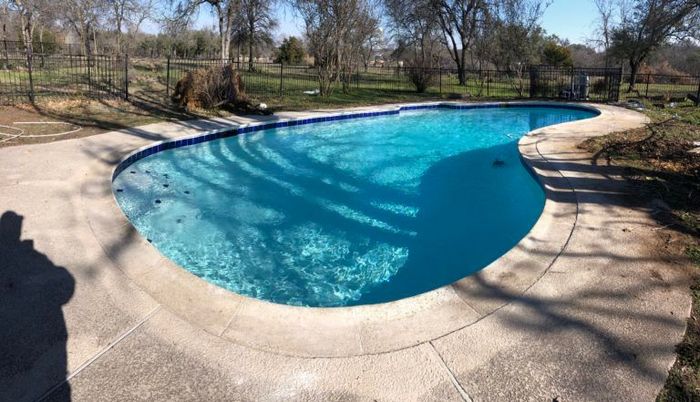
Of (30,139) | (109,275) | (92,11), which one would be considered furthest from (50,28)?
(109,275)

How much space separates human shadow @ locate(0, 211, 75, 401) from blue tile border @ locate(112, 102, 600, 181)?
3.08m

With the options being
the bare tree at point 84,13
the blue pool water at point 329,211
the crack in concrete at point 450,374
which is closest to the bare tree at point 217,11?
the bare tree at point 84,13

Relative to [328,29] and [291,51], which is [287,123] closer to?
[328,29]

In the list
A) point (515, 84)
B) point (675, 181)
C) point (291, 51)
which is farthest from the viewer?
point (291, 51)

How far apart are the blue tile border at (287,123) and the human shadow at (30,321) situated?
10.1 ft

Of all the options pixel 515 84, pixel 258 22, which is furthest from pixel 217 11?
pixel 515 84

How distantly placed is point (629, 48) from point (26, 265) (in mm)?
25835

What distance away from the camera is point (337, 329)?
3.00m

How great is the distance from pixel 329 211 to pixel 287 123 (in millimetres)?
6119

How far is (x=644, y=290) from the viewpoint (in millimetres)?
3330

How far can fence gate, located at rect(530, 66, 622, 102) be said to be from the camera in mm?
17906

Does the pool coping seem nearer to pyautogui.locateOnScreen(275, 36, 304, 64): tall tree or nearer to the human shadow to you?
the human shadow

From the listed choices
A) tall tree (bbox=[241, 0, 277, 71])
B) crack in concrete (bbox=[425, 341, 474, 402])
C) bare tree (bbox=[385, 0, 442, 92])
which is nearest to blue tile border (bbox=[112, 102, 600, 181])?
bare tree (bbox=[385, 0, 442, 92])

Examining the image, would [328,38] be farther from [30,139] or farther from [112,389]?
[112,389]
